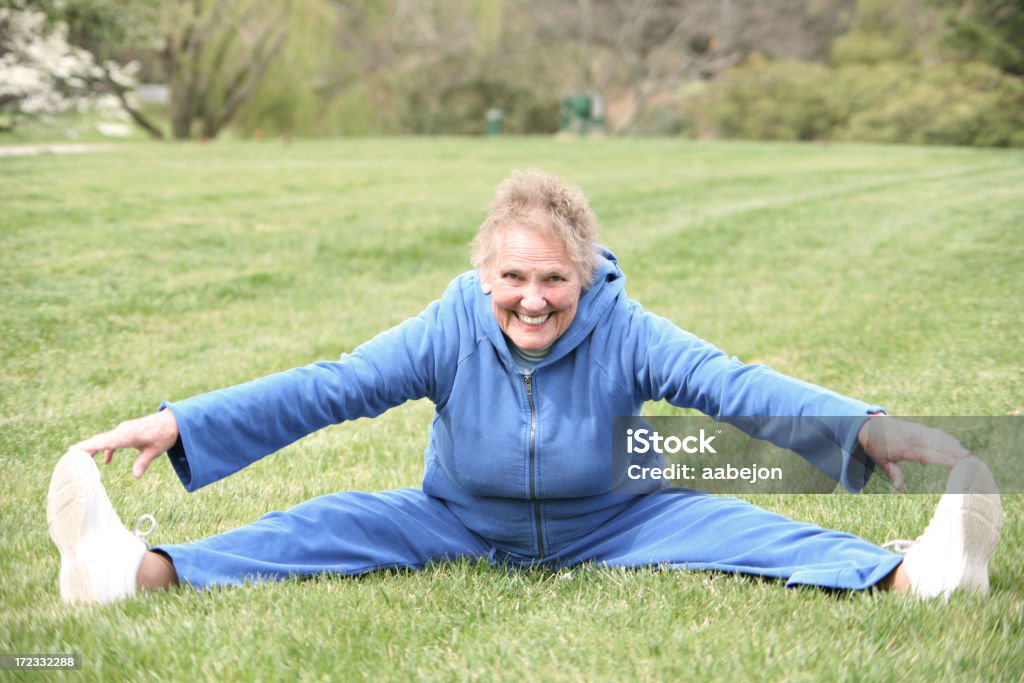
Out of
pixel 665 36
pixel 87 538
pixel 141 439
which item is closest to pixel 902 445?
pixel 141 439

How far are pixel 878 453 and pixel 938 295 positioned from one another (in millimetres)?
6734

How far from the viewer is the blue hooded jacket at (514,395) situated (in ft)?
11.1

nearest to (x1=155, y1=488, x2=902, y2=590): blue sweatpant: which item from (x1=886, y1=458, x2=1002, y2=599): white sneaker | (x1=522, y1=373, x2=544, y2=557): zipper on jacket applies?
(x1=886, y1=458, x2=1002, y2=599): white sneaker

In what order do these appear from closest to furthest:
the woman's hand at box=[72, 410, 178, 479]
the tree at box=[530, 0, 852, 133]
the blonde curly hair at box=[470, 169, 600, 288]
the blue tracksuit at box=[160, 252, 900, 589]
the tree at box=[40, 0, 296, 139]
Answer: the woman's hand at box=[72, 410, 178, 479] < the blue tracksuit at box=[160, 252, 900, 589] < the blonde curly hair at box=[470, 169, 600, 288] < the tree at box=[40, 0, 296, 139] < the tree at box=[530, 0, 852, 133]

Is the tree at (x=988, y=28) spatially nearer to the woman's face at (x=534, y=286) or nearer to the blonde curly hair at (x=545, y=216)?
the blonde curly hair at (x=545, y=216)

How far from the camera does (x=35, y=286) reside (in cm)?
852

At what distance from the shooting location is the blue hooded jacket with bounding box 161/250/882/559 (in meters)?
3.37

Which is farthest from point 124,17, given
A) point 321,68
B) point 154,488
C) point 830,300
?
point 321,68

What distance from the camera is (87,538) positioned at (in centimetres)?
319

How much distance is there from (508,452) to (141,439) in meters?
1.12

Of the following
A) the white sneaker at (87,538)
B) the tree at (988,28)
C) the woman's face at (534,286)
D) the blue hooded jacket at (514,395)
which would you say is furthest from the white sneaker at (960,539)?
the tree at (988,28)

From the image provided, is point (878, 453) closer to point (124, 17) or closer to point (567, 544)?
point (567, 544)

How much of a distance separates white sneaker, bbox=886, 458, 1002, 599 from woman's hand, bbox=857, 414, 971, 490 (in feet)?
0.17

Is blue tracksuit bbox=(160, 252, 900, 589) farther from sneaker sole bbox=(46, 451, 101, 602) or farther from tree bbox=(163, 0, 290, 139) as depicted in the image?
tree bbox=(163, 0, 290, 139)
